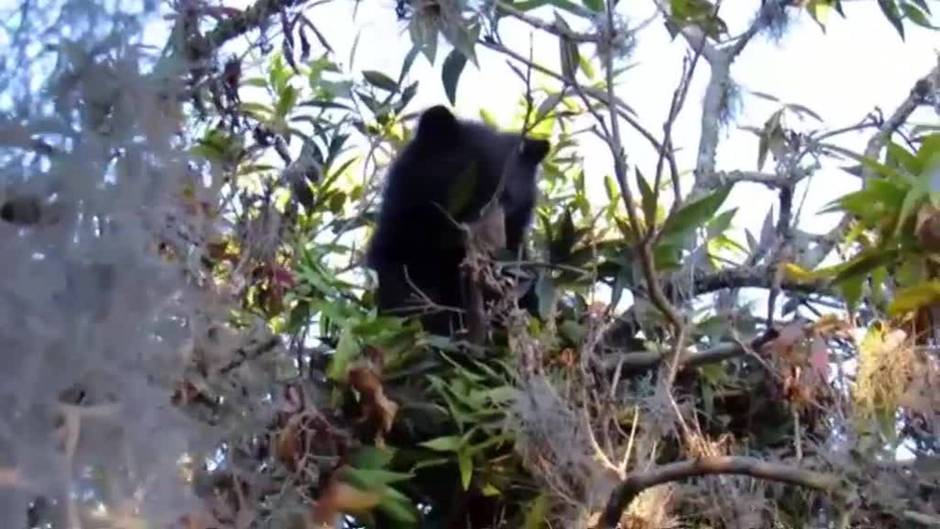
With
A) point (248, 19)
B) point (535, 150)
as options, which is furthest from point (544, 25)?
point (535, 150)

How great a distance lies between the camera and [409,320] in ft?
5.98

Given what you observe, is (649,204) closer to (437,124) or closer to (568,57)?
(568,57)

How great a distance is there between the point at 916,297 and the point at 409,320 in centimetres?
61

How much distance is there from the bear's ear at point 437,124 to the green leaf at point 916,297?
56.4 inches

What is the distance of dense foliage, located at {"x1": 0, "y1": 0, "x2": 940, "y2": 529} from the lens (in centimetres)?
66

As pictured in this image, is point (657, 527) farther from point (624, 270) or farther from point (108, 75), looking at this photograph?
point (108, 75)

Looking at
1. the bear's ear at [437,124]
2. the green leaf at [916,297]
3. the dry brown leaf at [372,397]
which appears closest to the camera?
the green leaf at [916,297]

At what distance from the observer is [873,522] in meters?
1.32

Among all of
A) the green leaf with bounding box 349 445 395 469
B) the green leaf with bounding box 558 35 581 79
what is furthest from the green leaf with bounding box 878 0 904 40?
the green leaf with bounding box 349 445 395 469

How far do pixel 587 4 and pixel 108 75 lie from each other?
1.16 m

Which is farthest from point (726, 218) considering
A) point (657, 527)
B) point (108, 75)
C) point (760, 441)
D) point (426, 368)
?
point (108, 75)

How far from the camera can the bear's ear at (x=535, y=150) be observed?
2.51m

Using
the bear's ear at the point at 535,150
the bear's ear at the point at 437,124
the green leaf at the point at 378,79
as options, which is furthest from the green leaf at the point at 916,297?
the bear's ear at the point at 437,124

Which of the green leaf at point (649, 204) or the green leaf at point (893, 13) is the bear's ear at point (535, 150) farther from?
the green leaf at point (649, 204)
